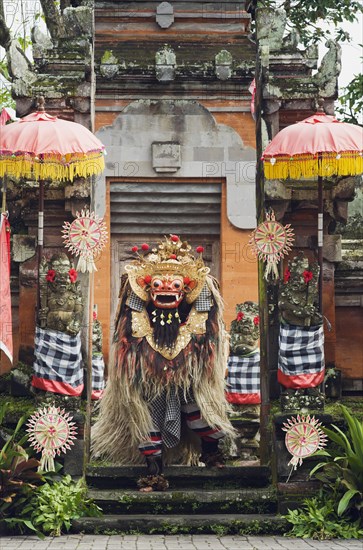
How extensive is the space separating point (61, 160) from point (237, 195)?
18.6ft

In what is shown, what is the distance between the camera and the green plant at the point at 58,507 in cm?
1026

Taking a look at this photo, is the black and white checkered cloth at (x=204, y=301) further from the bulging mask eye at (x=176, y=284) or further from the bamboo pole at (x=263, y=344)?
the bamboo pole at (x=263, y=344)

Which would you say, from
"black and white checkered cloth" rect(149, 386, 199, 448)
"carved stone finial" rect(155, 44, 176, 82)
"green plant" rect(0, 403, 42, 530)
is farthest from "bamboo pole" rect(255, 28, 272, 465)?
"carved stone finial" rect(155, 44, 176, 82)

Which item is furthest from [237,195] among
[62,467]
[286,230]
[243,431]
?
[62,467]

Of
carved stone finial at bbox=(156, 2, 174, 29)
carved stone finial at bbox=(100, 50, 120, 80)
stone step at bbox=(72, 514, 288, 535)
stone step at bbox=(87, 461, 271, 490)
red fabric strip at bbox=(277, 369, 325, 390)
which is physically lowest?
stone step at bbox=(72, 514, 288, 535)

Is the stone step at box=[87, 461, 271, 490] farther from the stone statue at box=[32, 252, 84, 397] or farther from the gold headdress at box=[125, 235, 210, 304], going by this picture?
the gold headdress at box=[125, 235, 210, 304]

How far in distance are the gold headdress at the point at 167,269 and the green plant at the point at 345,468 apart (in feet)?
6.04

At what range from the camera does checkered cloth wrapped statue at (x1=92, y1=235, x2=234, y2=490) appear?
37.1 feet

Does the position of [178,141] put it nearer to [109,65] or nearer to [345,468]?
[109,65]

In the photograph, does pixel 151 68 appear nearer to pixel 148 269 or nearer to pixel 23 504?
pixel 148 269

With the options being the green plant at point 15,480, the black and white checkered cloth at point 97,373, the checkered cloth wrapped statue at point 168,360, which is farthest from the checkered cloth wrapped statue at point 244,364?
the green plant at point 15,480

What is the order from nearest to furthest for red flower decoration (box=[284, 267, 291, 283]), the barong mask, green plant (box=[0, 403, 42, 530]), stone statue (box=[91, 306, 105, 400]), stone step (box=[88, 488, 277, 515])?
green plant (box=[0, 403, 42, 530]) → stone step (box=[88, 488, 277, 515]) → red flower decoration (box=[284, 267, 291, 283]) → the barong mask → stone statue (box=[91, 306, 105, 400])

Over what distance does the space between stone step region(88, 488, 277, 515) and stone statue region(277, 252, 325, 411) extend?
877 mm

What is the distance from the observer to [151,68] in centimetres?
1623
